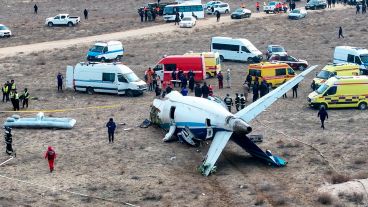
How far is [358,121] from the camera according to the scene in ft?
131

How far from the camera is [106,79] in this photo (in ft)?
157

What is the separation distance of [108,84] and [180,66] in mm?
6321

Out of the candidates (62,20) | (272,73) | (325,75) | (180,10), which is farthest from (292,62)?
(62,20)

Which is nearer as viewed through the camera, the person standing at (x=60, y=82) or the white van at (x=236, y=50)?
the person standing at (x=60, y=82)

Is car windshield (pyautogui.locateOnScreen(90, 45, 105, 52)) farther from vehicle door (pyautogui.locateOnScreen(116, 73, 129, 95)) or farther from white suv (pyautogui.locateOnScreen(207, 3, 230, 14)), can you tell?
white suv (pyautogui.locateOnScreen(207, 3, 230, 14))

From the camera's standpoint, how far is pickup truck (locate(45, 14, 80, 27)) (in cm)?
7881

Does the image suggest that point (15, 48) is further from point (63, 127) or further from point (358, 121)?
point (358, 121)

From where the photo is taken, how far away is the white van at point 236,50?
2376 inches

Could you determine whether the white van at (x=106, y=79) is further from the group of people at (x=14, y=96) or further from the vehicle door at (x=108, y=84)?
the group of people at (x=14, y=96)

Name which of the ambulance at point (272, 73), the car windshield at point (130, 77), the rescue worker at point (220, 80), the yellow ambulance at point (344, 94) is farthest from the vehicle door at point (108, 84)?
the yellow ambulance at point (344, 94)

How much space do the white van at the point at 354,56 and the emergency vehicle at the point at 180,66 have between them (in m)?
11.3

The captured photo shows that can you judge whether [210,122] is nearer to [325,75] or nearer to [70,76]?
[325,75]

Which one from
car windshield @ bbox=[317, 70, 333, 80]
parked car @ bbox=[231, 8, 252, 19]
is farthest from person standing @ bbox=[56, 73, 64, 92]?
parked car @ bbox=[231, 8, 252, 19]

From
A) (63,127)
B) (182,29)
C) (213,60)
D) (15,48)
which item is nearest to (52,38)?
(15,48)
